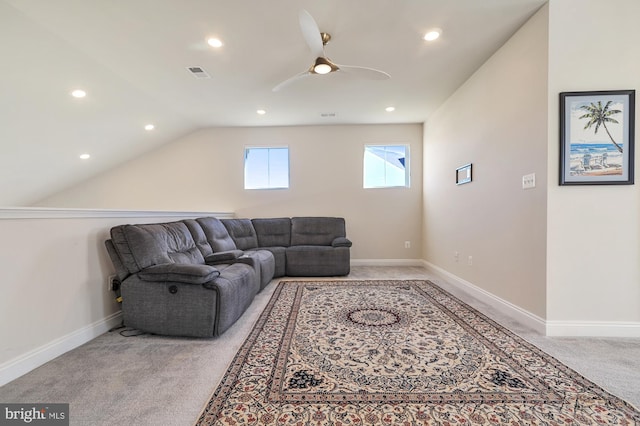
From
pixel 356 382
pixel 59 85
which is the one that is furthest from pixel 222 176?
pixel 356 382

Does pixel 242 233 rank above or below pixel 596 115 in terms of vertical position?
below

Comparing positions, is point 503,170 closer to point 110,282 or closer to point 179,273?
point 179,273

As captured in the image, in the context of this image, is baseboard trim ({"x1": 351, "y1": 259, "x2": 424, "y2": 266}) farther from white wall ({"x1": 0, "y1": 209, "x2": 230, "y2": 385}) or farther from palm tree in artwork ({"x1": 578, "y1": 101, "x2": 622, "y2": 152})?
white wall ({"x1": 0, "y1": 209, "x2": 230, "y2": 385})

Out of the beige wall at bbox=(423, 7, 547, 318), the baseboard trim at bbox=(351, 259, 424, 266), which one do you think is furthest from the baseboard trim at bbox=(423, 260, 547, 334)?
the baseboard trim at bbox=(351, 259, 424, 266)

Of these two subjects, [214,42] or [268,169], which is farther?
[268,169]

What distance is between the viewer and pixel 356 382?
1.55m

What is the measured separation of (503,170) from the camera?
2.63 meters

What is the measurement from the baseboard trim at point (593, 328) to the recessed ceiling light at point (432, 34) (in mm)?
2663

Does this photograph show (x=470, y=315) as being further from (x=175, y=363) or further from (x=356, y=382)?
(x=175, y=363)

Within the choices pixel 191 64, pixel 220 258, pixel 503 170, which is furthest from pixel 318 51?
pixel 220 258

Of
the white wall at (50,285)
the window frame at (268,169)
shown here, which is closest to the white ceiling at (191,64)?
the window frame at (268,169)

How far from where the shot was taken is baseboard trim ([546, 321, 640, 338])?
2125 mm

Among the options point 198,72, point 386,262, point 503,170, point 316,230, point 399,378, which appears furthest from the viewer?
point 386,262

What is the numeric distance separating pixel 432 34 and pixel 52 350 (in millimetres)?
3931
